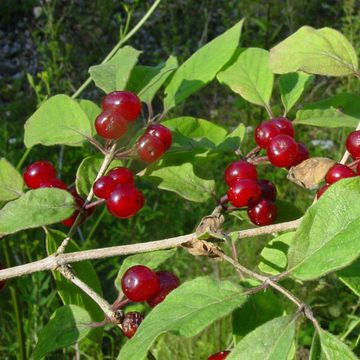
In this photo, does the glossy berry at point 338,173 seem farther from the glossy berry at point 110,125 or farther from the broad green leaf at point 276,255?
the glossy berry at point 110,125

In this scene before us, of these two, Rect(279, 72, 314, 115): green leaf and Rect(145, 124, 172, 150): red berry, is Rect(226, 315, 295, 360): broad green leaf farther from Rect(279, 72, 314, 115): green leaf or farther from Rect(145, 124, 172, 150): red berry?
Rect(279, 72, 314, 115): green leaf

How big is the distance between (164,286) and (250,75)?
25cm

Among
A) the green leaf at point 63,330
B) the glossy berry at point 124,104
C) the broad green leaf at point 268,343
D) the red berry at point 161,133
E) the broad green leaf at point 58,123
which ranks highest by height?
the glossy berry at point 124,104

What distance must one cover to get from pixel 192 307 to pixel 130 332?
112 millimetres

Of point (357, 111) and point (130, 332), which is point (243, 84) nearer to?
point (357, 111)

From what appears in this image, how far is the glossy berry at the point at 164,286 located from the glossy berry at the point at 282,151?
140 mm

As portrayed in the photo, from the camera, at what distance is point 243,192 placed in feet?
2.01

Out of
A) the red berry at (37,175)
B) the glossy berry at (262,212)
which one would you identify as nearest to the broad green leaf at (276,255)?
the glossy berry at (262,212)

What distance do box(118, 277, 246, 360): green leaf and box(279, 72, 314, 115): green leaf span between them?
31cm

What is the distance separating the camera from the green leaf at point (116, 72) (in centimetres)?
65

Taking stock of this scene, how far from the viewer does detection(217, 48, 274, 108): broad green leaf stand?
2.43ft

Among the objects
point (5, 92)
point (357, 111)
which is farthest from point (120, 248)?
point (5, 92)

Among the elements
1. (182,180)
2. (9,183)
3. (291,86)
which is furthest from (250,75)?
(9,183)

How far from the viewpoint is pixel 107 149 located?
65cm
